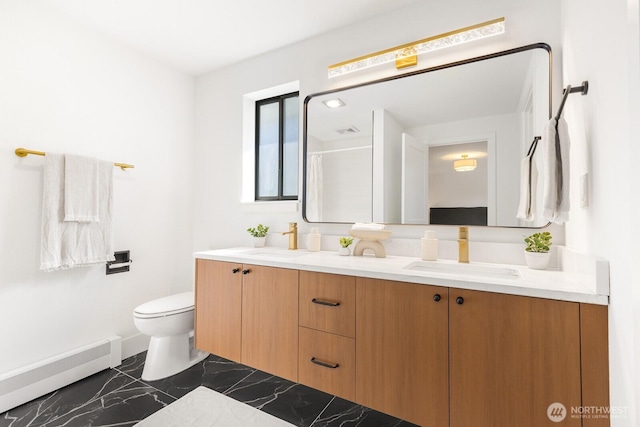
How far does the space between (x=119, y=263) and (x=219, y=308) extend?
97 centimetres

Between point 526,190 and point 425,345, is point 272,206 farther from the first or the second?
point 526,190

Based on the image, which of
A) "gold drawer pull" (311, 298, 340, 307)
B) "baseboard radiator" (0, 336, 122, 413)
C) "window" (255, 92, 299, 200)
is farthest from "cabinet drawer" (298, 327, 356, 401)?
"baseboard radiator" (0, 336, 122, 413)

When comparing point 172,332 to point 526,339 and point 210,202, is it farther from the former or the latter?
point 526,339

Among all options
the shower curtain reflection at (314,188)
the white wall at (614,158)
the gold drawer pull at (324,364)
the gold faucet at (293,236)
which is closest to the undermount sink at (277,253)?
the gold faucet at (293,236)

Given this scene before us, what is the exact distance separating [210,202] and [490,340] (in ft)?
7.72

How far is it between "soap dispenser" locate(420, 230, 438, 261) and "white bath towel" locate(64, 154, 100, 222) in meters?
2.12

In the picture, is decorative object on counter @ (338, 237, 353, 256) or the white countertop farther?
decorative object on counter @ (338, 237, 353, 256)

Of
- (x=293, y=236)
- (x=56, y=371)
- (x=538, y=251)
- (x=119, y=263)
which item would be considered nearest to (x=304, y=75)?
(x=293, y=236)

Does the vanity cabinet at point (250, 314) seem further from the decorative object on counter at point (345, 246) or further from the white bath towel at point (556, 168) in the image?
the white bath towel at point (556, 168)

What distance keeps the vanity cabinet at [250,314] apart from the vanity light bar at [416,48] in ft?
4.64

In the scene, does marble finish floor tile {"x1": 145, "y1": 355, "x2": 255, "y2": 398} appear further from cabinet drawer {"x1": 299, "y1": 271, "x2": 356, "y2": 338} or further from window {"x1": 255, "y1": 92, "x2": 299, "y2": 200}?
window {"x1": 255, "y1": 92, "x2": 299, "y2": 200}

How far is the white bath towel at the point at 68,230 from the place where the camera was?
71.4 inches

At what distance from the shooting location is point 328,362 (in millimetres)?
1495

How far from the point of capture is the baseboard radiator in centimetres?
169
